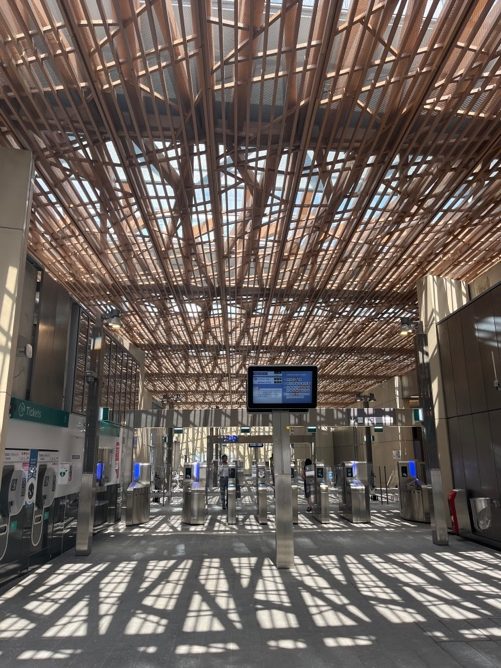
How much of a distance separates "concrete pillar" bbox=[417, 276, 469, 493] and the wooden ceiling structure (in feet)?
2.18

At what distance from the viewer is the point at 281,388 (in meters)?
8.14

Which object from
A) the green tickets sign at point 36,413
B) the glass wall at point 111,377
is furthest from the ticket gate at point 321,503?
the green tickets sign at point 36,413

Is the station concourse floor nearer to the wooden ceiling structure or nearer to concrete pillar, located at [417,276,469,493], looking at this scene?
concrete pillar, located at [417,276,469,493]

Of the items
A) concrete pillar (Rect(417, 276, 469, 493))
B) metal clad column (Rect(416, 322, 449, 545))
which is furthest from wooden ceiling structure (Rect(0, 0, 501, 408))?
metal clad column (Rect(416, 322, 449, 545))

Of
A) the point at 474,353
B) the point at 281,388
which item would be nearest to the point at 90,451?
the point at 281,388

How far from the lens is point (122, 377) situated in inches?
638

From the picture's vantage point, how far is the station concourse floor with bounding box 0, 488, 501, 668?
14.0 feet

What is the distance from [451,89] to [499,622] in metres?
6.95

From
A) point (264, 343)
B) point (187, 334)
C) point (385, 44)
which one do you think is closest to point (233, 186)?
point (385, 44)

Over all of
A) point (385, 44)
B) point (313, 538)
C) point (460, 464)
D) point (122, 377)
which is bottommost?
point (313, 538)

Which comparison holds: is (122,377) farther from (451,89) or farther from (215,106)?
(451,89)

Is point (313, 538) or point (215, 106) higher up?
point (215, 106)

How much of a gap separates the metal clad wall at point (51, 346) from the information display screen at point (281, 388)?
3.83 m

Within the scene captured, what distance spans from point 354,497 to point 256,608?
360 inches
